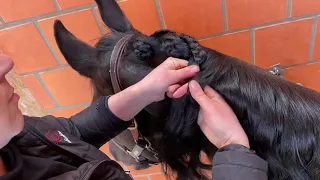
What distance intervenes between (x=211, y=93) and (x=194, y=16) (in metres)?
0.47

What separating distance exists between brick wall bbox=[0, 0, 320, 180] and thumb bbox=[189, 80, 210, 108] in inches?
17.5

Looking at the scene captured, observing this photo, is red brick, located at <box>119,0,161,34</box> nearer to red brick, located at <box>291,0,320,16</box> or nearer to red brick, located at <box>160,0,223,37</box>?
red brick, located at <box>160,0,223,37</box>

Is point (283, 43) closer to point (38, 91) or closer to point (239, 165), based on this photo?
point (239, 165)

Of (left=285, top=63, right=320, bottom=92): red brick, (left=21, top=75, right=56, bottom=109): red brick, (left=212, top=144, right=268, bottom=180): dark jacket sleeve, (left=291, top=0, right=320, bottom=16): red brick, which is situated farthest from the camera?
(left=21, top=75, right=56, bottom=109): red brick

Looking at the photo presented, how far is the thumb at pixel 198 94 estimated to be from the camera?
52 cm

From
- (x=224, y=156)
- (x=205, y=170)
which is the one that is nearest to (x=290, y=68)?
(x=205, y=170)

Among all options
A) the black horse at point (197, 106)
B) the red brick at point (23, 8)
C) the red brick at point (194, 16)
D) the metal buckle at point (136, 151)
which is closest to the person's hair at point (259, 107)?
the black horse at point (197, 106)

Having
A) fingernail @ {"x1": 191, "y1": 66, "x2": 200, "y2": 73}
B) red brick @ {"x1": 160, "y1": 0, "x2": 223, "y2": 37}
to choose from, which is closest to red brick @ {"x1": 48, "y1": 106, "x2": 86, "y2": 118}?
red brick @ {"x1": 160, "y1": 0, "x2": 223, "y2": 37}

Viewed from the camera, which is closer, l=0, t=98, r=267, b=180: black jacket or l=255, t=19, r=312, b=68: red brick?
l=0, t=98, r=267, b=180: black jacket

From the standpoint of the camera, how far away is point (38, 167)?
A: 1.87 ft

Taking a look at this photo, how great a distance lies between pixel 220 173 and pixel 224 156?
2cm

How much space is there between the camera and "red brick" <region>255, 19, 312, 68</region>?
0.97m

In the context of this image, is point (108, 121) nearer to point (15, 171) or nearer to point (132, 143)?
point (132, 143)

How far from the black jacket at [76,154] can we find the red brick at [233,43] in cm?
42
